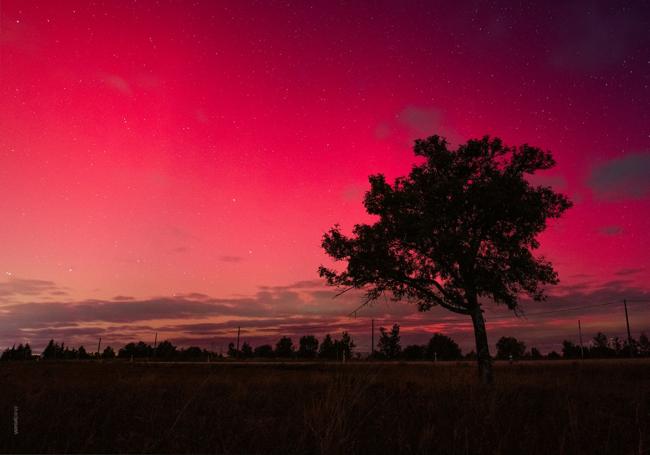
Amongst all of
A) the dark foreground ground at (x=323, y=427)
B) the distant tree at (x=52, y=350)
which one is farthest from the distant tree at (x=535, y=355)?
the distant tree at (x=52, y=350)

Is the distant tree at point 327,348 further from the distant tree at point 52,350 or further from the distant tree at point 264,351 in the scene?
the distant tree at point 52,350

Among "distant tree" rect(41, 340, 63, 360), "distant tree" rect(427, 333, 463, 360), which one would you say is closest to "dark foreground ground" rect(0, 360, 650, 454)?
"distant tree" rect(427, 333, 463, 360)

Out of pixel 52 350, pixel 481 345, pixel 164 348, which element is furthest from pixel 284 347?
pixel 481 345

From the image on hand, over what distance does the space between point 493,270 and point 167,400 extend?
1738 centimetres

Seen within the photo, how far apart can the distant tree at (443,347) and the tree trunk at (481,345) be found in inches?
4117

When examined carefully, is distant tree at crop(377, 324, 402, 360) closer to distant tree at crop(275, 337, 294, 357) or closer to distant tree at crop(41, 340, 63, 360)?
distant tree at crop(275, 337, 294, 357)

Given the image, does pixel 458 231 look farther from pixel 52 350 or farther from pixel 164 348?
pixel 52 350

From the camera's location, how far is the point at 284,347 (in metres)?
120

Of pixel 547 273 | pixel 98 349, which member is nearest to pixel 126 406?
pixel 547 273

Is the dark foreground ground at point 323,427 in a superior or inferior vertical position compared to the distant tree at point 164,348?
superior

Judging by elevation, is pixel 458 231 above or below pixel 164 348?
above

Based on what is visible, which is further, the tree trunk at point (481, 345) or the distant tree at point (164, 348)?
the distant tree at point (164, 348)

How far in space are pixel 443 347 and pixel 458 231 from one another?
114577mm

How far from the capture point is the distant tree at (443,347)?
123m
